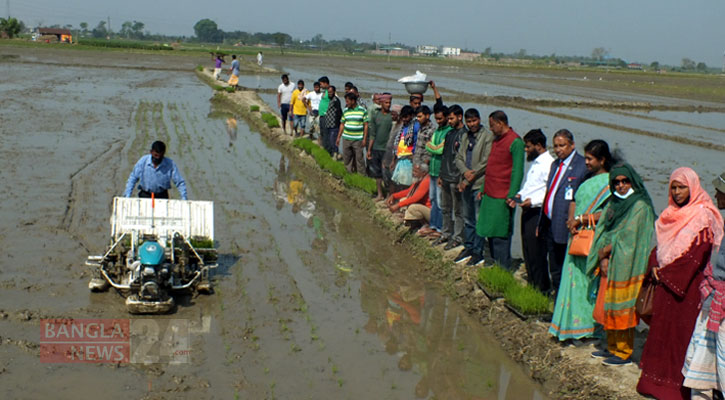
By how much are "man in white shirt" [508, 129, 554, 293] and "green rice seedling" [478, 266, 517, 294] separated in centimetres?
21

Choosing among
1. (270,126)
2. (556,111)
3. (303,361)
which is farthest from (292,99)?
(556,111)

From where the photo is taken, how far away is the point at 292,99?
587 inches

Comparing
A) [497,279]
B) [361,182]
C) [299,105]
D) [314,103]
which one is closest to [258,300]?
[497,279]

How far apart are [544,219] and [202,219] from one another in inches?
131

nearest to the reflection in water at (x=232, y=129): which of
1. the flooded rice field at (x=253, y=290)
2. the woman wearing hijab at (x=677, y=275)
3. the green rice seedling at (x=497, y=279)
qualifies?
the flooded rice field at (x=253, y=290)

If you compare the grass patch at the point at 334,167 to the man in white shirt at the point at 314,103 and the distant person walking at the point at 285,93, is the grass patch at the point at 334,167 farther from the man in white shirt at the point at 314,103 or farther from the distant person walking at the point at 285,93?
the distant person walking at the point at 285,93

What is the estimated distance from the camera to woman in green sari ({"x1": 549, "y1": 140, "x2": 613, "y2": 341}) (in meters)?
5.23

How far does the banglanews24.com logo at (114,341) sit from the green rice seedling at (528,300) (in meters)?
2.74

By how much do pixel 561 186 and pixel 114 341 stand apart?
371 centimetres

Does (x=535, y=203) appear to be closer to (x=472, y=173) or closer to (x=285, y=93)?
(x=472, y=173)

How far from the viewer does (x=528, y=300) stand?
6.12m

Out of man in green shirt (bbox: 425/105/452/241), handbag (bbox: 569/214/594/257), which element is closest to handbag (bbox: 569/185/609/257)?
handbag (bbox: 569/214/594/257)

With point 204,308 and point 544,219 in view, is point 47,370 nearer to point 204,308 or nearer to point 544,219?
point 204,308

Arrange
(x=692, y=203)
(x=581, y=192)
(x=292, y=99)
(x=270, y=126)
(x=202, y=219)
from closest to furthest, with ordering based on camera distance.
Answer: (x=692, y=203) → (x=581, y=192) → (x=202, y=219) → (x=292, y=99) → (x=270, y=126)
